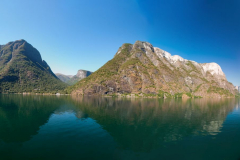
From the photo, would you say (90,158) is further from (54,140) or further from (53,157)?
(54,140)

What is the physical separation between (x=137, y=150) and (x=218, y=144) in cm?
2038

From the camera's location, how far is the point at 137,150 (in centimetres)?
2459

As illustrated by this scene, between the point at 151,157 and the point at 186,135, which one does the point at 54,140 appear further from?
the point at 186,135

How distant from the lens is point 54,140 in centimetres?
2786

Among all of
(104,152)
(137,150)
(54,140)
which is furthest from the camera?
(54,140)

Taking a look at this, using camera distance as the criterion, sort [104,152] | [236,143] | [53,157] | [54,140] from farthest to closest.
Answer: [236,143] → [54,140] → [104,152] → [53,157]

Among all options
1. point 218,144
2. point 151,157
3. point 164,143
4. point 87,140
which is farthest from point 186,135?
point 87,140

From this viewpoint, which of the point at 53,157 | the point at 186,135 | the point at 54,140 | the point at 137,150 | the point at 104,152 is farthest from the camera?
the point at 186,135

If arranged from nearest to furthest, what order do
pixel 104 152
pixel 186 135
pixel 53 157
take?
pixel 53 157, pixel 104 152, pixel 186 135

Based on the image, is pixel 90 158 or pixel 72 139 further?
pixel 72 139

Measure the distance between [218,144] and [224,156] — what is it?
233 inches

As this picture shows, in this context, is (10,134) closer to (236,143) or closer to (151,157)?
(151,157)

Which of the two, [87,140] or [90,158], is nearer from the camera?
[90,158]

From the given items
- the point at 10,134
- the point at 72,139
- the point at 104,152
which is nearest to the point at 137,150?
the point at 104,152
